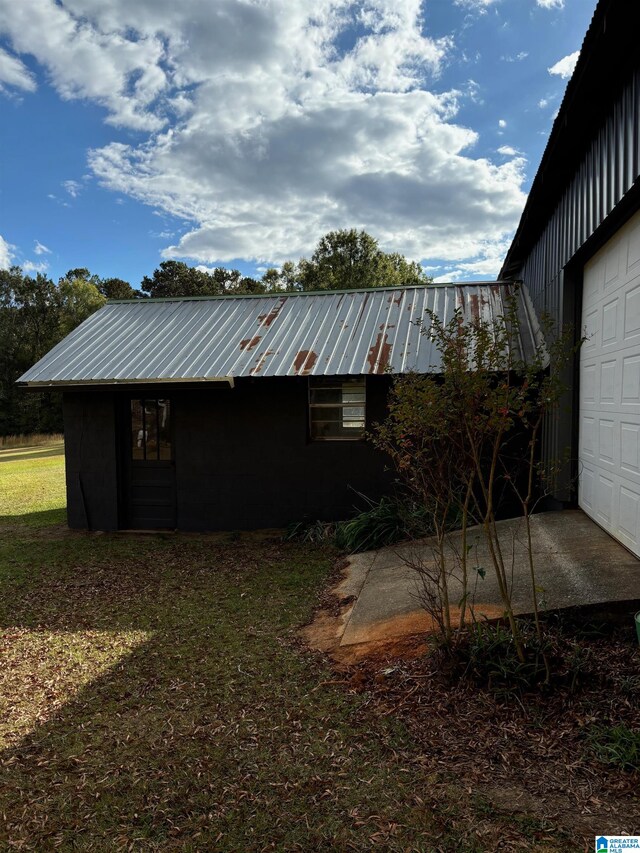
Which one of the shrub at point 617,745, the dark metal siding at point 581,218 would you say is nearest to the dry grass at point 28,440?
the dark metal siding at point 581,218

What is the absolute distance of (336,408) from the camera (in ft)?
30.3

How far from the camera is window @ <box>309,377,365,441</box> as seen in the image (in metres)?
9.16

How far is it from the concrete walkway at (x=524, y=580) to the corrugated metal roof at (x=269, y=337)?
2740 mm

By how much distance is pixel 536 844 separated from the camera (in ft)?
7.49

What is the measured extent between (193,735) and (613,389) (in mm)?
4770

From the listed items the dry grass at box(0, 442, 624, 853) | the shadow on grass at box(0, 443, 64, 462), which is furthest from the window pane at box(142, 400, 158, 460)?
the shadow on grass at box(0, 443, 64, 462)

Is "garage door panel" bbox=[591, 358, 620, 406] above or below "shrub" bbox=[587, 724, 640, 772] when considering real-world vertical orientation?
above

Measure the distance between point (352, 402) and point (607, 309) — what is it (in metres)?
4.26

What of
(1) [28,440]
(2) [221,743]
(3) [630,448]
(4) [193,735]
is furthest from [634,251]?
(1) [28,440]

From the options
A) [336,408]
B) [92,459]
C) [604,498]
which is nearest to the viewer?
[604,498]

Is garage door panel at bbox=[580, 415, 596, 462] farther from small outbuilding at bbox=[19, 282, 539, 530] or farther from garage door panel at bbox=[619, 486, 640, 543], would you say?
small outbuilding at bbox=[19, 282, 539, 530]

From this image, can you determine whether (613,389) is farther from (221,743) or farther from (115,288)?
(115,288)

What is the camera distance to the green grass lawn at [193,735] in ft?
8.26

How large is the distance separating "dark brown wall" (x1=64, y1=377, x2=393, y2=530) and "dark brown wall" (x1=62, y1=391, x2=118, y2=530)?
0.02 m
